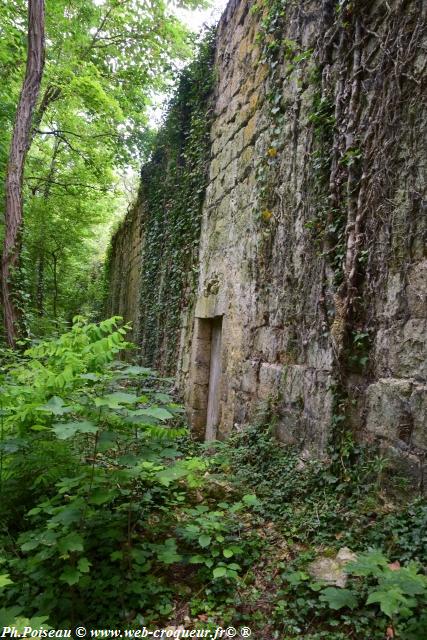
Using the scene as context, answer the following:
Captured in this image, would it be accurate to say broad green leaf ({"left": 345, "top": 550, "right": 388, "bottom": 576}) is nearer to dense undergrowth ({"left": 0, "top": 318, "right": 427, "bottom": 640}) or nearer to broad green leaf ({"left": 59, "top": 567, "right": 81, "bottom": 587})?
dense undergrowth ({"left": 0, "top": 318, "right": 427, "bottom": 640})

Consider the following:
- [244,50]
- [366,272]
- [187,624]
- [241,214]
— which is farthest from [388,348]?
[244,50]

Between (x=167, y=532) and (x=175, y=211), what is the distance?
5.52 metres

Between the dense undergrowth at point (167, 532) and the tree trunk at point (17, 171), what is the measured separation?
4199 mm

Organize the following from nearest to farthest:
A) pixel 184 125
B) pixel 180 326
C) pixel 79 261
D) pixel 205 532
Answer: pixel 205 532
pixel 180 326
pixel 184 125
pixel 79 261

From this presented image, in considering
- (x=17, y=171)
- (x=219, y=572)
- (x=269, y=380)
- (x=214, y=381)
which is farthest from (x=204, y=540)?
(x=17, y=171)

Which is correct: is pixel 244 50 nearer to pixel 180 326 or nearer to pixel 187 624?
pixel 180 326

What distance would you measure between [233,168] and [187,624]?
4.25 meters

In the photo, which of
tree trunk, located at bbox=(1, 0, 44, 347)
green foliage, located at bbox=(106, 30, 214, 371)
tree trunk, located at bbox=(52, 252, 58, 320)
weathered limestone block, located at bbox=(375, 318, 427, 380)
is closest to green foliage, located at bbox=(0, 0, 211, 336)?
tree trunk, located at bbox=(52, 252, 58, 320)

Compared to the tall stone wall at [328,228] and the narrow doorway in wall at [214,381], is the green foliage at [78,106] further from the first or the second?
the tall stone wall at [328,228]

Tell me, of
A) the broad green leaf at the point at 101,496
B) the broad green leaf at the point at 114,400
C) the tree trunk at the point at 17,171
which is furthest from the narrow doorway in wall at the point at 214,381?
the tree trunk at the point at 17,171

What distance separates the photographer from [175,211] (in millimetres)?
7172

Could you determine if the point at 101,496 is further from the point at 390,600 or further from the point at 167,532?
the point at 390,600

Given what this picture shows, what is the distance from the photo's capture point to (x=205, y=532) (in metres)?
2.34

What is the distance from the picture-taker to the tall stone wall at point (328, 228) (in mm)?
2385
